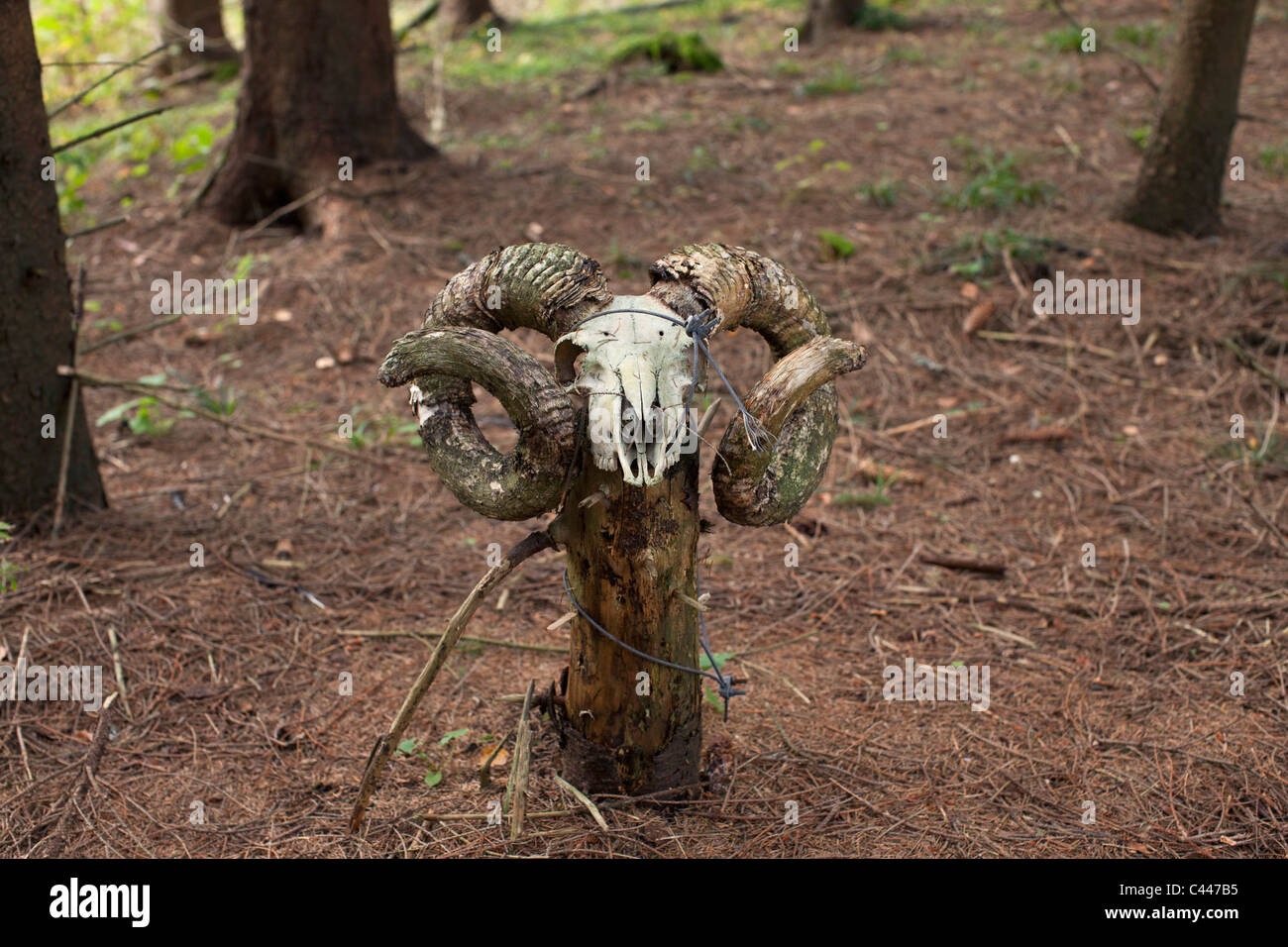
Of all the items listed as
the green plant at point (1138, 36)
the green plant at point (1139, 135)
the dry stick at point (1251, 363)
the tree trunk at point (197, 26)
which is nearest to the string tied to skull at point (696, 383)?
the dry stick at point (1251, 363)

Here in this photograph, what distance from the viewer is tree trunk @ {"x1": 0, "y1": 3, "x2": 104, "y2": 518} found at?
15.0ft

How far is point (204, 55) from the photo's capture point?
1287 cm

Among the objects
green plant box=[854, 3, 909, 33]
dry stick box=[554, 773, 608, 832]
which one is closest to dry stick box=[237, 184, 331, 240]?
dry stick box=[554, 773, 608, 832]

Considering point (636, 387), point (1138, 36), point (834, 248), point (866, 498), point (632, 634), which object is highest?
point (1138, 36)

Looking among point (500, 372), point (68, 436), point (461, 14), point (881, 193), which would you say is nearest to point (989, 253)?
point (881, 193)

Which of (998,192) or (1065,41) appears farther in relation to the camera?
(1065,41)

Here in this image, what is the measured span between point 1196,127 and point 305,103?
658cm

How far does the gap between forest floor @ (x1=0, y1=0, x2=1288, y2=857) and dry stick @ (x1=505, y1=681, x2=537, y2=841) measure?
0.34 feet

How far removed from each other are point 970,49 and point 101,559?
414 inches

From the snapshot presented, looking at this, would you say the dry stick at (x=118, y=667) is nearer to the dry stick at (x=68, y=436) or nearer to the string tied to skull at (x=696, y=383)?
the dry stick at (x=68, y=436)

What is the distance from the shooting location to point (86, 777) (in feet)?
12.3

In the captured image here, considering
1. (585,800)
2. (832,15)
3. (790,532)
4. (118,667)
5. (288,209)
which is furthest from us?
(832,15)

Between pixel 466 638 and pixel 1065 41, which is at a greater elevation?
pixel 1065 41

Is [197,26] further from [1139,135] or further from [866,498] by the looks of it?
[866,498]
